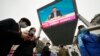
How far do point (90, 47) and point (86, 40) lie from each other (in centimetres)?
7

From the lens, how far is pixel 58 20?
9758mm

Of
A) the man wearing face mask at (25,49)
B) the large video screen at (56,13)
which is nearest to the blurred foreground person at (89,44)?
the man wearing face mask at (25,49)

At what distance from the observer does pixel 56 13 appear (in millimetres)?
9656

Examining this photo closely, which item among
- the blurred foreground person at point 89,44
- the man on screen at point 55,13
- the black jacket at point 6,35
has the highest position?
the blurred foreground person at point 89,44

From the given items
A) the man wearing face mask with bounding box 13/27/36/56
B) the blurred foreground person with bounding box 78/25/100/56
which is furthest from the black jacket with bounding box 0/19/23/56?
the blurred foreground person with bounding box 78/25/100/56

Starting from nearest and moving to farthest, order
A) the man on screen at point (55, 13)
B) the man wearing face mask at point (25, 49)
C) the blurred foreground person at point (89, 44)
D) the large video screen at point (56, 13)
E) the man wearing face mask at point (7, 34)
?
the blurred foreground person at point (89, 44) → the man wearing face mask at point (7, 34) → the man wearing face mask at point (25, 49) → the large video screen at point (56, 13) → the man on screen at point (55, 13)

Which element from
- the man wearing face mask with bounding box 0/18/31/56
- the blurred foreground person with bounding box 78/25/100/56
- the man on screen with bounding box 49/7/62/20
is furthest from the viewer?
the man on screen with bounding box 49/7/62/20

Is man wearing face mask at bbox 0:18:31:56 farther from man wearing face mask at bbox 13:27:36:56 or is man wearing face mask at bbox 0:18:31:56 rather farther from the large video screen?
the large video screen

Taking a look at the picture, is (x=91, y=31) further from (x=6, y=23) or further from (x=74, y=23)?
(x=74, y=23)

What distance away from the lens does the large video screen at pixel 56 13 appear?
916 centimetres

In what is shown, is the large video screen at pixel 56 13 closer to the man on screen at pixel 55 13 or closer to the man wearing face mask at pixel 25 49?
the man on screen at pixel 55 13

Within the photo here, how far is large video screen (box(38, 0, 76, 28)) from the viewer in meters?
9.16

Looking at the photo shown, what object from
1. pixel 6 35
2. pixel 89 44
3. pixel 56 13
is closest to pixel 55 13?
pixel 56 13

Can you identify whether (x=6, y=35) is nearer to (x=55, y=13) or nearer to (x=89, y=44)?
(x=89, y=44)
